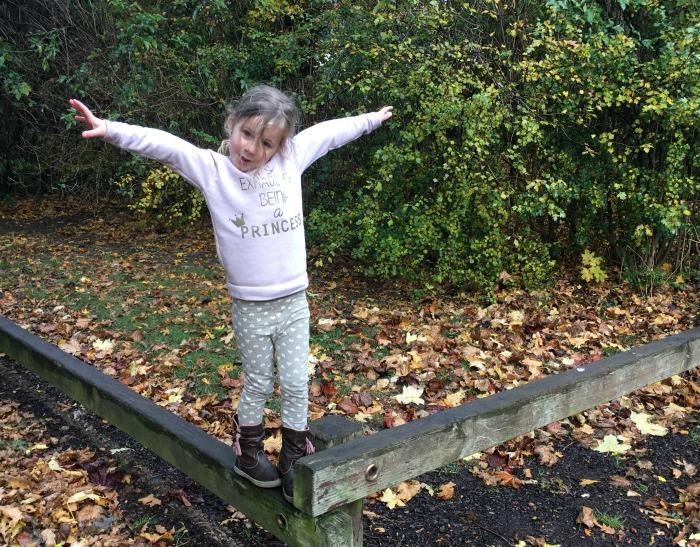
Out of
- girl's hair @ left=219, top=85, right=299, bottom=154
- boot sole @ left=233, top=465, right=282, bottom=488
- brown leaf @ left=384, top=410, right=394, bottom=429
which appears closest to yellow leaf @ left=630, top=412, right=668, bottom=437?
brown leaf @ left=384, top=410, right=394, bottom=429

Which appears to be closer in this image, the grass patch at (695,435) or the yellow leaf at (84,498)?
the yellow leaf at (84,498)

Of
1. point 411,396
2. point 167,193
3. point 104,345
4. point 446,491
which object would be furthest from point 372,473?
point 167,193

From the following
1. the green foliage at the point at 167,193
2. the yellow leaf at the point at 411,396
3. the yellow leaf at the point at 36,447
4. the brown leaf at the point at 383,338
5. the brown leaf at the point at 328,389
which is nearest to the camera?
the yellow leaf at the point at 36,447

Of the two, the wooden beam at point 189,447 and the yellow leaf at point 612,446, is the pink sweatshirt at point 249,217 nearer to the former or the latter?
the wooden beam at point 189,447

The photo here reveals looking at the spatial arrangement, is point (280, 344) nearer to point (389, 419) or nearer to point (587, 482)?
point (389, 419)

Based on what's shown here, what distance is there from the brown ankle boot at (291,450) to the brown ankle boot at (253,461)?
0.05 meters

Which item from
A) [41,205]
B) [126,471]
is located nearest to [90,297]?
[126,471]

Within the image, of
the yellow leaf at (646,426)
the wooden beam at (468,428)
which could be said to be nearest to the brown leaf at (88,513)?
the wooden beam at (468,428)

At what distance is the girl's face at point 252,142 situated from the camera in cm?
251

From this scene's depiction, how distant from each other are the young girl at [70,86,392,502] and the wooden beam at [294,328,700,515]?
308 mm

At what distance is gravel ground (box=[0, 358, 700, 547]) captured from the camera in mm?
3299

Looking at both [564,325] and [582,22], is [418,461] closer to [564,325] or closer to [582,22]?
[564,325]

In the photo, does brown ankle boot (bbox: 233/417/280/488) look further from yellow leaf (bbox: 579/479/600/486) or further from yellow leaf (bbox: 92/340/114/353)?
yellow leaf (bbox: 92/340/114/353)

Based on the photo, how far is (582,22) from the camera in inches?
256
